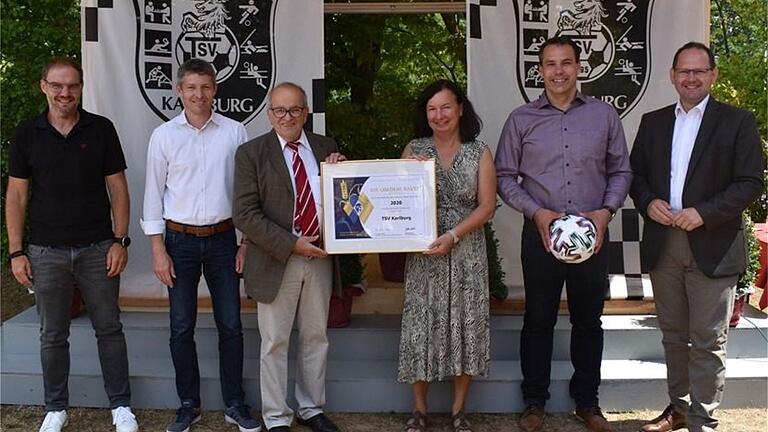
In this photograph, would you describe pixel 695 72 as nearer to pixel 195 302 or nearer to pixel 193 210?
pixel 193 210

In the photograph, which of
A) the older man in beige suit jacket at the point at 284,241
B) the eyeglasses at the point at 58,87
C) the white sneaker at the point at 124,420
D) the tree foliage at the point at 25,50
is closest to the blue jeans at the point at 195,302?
the older man in beige suit jacket at the point at 284,241

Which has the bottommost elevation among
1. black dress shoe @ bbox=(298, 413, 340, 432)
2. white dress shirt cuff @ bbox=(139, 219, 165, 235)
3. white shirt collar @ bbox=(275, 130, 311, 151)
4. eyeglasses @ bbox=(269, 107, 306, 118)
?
black dress shoe @ bbox=(298, 413, 340, 432)

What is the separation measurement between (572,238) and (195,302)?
1749mm

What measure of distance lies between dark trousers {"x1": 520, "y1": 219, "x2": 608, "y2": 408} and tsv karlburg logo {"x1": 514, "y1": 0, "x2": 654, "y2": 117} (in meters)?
1.50

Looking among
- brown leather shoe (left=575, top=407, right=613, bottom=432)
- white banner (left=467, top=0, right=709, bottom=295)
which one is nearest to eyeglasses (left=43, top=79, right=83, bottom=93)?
white banner (left=467, top=0, right=709, bottom=295)

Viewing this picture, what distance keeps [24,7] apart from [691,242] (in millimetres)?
5258

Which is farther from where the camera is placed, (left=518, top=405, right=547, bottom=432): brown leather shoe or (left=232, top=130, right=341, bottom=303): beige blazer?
(left=518, top=405, right=547, bottom=432): brown leather shoe

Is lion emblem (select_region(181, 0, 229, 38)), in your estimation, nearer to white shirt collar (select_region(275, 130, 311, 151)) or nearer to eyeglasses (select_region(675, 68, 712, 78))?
white shirt collar (select_region(275, 130, 311, 151))

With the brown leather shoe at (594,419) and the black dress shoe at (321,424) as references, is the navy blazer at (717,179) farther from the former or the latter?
the black dress shoe at (321,424)

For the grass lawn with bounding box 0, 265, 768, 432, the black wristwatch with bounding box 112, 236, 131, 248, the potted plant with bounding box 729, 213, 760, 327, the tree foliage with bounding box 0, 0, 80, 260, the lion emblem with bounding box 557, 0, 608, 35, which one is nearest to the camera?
the black wristwatch with bounding box 112, 236, 131, 248

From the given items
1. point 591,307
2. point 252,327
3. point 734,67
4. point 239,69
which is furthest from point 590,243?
point 734,67

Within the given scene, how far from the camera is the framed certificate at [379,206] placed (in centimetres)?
349

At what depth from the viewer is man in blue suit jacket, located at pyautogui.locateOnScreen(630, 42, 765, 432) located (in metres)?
3.40

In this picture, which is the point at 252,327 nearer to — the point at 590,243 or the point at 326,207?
the point at 326,207
